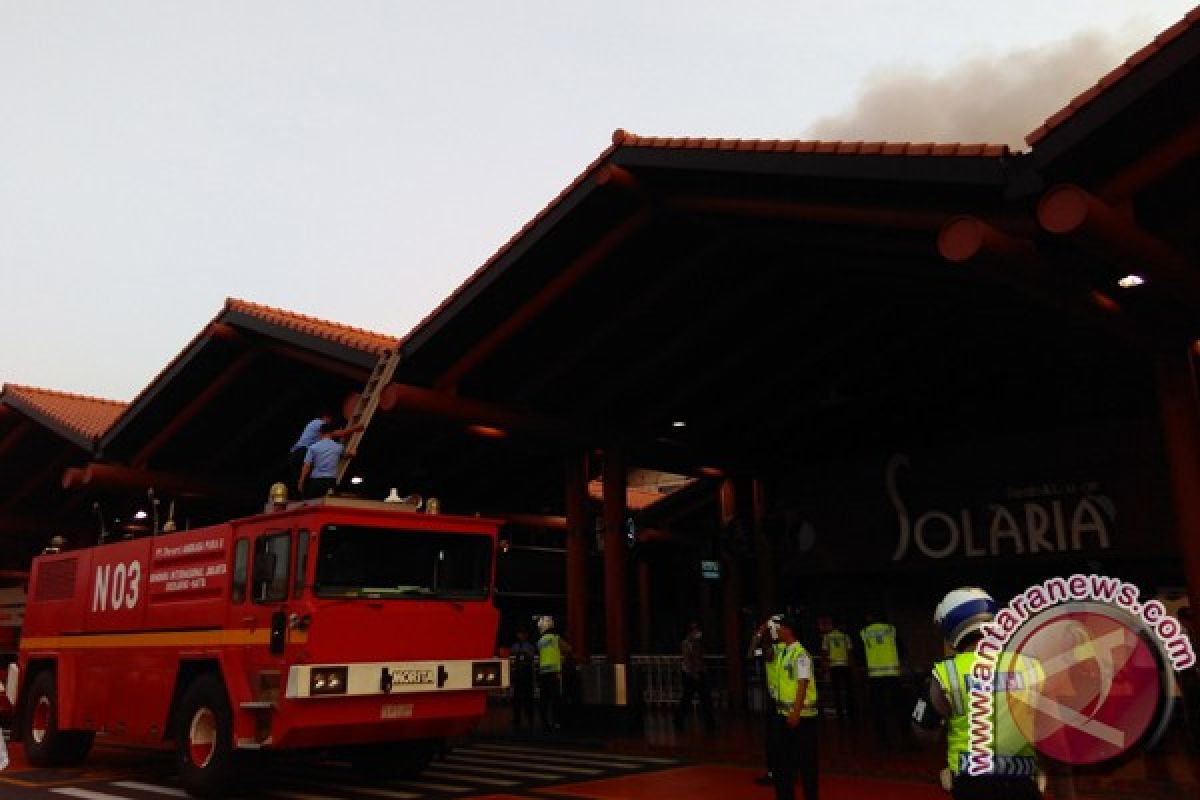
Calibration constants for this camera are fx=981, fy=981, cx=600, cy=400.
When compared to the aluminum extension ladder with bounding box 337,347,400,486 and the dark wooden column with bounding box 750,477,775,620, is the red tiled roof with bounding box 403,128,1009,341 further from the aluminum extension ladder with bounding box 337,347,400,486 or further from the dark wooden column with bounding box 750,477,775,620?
the dark wooden column with bounding box 750,477,775,620

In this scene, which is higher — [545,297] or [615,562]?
[545,297]

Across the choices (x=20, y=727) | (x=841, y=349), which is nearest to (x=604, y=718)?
(x=841, y=349)

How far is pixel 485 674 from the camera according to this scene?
420 inches

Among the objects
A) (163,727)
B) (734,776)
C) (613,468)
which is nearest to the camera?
(163,727)

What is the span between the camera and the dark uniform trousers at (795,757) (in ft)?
27.0

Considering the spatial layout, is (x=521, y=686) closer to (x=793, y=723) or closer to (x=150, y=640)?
(x=150, y=640)

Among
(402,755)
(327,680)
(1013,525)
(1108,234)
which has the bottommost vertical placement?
(402,755)

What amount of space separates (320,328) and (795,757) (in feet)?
37.0

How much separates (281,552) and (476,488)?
1441cm

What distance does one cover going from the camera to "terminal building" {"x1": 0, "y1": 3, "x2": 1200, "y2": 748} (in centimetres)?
928

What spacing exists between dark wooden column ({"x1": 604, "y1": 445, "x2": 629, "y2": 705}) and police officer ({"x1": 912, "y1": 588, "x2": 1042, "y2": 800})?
12.6 metres

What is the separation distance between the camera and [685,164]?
467 inches

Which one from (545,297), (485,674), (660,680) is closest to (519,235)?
(545,297)

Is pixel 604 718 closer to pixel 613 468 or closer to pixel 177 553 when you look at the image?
pixel 613 468
